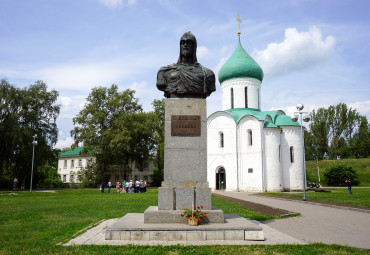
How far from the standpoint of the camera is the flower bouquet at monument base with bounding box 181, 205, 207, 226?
6.73 metres

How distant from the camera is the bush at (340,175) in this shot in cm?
4128

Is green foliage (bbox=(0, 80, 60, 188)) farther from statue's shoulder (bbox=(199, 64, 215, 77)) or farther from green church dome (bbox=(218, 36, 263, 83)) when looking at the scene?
statue's shoulder (bbox=(199, 64, 215, 77))

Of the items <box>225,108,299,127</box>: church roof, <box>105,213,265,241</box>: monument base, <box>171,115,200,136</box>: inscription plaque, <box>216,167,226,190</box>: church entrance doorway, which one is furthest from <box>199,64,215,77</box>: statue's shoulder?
<box>216,167,226,190</box>: church entrance doorway

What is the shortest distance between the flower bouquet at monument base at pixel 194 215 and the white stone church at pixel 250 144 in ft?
83.8

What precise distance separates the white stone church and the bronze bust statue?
2447cm

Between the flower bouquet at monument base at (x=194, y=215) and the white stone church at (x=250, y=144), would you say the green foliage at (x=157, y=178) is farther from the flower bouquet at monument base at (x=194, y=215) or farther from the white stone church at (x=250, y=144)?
the flower bouquet at monument base at (x=194, y=215)

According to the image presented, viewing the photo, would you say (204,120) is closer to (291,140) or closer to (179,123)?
(179,123)

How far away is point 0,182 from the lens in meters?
35.2

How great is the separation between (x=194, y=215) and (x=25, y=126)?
1264 inches

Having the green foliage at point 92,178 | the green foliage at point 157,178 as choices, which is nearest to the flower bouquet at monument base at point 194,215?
the green foliage at point 92,178

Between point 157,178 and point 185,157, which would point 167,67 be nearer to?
point 185,157

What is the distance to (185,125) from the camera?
7.91 m

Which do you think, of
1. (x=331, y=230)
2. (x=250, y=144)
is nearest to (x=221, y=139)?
(x=250, y=144)

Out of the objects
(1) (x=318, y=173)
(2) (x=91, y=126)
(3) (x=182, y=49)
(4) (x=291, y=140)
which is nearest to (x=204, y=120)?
(3) (x=182, y=49)
